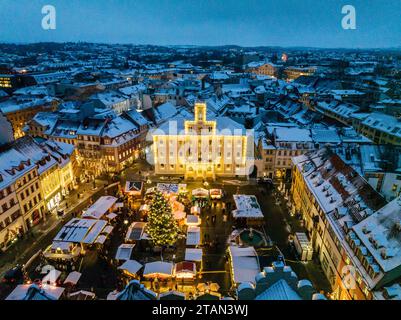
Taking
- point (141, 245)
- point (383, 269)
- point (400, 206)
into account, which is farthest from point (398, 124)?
point (141, 245)

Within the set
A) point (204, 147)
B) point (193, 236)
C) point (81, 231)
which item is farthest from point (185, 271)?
point (204, 147)

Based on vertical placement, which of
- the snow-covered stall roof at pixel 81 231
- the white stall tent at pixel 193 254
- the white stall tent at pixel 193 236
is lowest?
the white stall tent at pixel 193 254

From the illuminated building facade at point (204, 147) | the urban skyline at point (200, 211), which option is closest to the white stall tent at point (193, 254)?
the urban skyline at point (200, 211)

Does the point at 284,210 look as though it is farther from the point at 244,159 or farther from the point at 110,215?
the point at 110,215

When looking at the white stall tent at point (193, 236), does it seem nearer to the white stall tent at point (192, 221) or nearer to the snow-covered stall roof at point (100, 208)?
the white stall tent at point (192, 221)

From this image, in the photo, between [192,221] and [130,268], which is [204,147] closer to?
[192,221]

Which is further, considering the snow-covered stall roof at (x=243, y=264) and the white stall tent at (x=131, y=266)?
the white stall tent at (x=131, y=266)

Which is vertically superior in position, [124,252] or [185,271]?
[124,252]
